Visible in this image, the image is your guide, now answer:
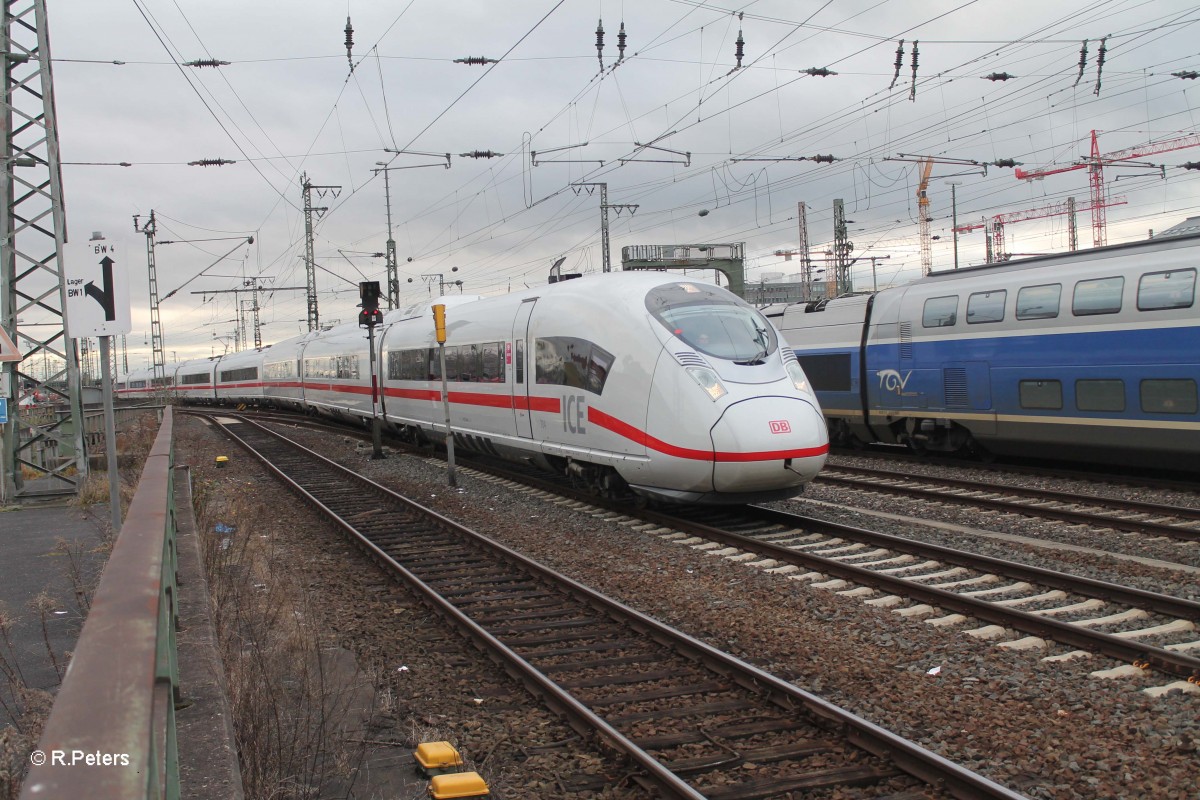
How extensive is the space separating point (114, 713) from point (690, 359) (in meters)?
8.97

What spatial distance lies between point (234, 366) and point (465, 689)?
51.1 metres

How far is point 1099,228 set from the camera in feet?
143

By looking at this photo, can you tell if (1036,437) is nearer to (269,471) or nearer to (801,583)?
(801,583)

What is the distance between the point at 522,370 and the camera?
→ 1394 centimetres

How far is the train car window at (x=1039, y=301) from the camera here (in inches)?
519

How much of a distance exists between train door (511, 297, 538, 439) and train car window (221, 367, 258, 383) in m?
36.5

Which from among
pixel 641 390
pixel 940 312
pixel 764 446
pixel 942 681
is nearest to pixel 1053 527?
pixel 764 446

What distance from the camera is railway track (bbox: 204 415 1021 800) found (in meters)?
4.36

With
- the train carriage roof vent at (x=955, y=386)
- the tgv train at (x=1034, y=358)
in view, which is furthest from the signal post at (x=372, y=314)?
the train carriage roof vent at (x=955, y=386)

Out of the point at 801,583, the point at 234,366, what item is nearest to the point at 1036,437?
the point at 801,583

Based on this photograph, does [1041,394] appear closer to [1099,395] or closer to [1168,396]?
[1099,395]

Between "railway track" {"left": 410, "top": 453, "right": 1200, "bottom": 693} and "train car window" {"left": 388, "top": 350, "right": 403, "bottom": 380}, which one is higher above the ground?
"train car window" {"left": 388, "top": 350, "right": 403, "bottom": 380}

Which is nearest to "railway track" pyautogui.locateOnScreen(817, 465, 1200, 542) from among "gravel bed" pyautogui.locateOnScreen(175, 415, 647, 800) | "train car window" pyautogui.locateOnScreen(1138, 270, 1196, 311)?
"train car window" pyautogui.locateOnScreen(1138, 270, 1196, 311)

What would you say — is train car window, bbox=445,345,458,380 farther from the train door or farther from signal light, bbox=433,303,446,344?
the train door
